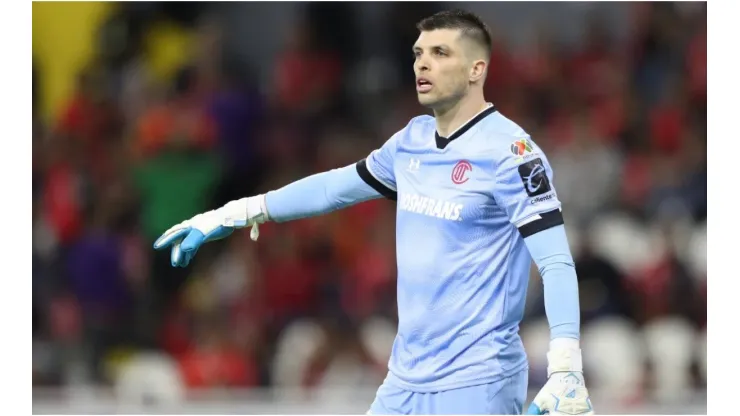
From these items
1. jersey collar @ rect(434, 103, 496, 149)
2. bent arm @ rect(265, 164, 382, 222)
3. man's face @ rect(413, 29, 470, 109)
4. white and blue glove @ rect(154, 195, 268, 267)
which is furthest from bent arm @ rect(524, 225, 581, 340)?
white and blue glove @ rect(154, 195, 268, 267)

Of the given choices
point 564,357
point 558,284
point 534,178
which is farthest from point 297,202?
point 564,357

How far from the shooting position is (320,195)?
21.7ft

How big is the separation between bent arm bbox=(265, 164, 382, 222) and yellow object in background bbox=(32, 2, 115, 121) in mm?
6501

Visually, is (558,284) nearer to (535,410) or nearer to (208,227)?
(535,410)

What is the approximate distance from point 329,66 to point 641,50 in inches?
113

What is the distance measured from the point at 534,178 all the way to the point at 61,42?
26.6ft

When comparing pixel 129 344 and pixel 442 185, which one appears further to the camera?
pixel 129 344

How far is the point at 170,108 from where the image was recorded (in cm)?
1212

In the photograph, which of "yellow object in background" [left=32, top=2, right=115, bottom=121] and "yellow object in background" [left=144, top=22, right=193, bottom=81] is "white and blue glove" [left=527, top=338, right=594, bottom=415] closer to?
"yellow object in background" [left=144, top=22, right=193, bottom=81]

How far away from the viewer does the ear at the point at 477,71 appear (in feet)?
20.3

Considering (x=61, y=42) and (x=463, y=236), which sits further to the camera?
(x=61, y=42)

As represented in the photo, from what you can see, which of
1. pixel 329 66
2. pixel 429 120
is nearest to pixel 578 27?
pixel 329 66

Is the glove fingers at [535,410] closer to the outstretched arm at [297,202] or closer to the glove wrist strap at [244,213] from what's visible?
the outstretched arm at [297,202]

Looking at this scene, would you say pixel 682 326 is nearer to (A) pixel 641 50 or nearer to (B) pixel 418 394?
(A) pixel 641 50
